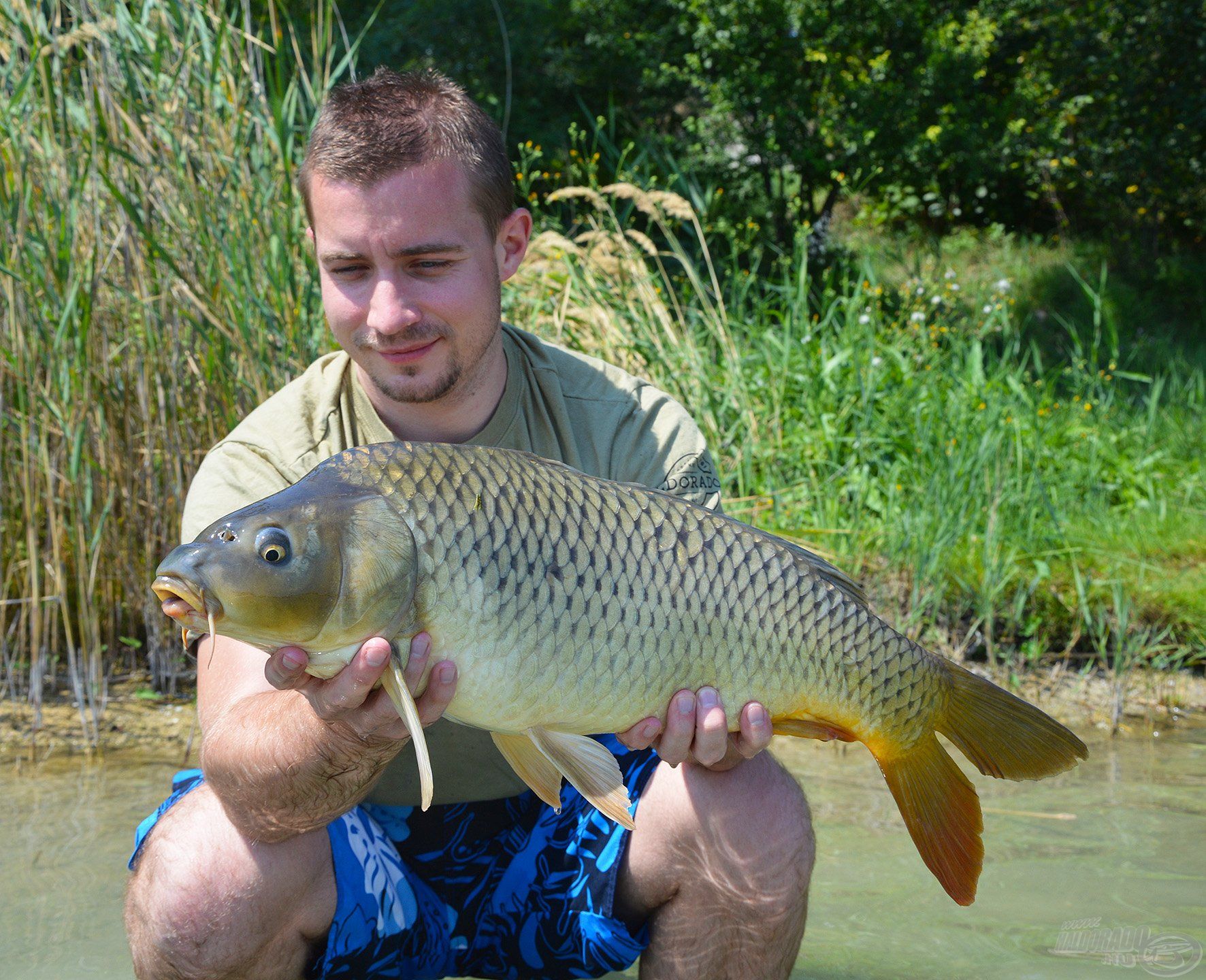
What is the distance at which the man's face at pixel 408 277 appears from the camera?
1649mm

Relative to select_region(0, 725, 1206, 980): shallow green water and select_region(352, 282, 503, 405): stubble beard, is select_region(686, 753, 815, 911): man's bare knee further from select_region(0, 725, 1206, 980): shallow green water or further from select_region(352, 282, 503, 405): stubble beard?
select_region(352, 282, 503, 405): stubble beard

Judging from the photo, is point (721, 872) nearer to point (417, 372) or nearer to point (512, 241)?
point (417, 372)

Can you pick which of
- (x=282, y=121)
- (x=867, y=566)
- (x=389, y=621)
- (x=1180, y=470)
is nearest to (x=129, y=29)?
(x=282, y=121)

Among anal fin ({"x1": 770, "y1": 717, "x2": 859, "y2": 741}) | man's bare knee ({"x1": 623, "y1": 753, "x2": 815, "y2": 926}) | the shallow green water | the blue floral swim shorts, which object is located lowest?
the shallow green water

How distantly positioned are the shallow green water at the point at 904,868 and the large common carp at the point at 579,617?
0.55 metres

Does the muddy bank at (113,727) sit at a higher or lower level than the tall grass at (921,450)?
lower

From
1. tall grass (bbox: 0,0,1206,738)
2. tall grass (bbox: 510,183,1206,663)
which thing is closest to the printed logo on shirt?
tall grass (bbox: 0,0,1206,738)

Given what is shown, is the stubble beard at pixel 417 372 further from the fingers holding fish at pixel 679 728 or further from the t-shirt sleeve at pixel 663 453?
the fingers holding fish at pixel 679 728

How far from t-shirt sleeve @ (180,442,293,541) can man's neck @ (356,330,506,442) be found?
0.57ft

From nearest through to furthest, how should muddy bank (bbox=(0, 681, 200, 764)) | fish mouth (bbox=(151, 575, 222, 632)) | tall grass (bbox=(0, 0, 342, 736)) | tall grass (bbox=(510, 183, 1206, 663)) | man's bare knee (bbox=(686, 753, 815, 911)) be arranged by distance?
fish mouth (bbox=(151, 575, 222, 632)) → man's bare knee (bbox=(686, 753, 815, 911)) → tall grass (bbox=(0, 0, 342, 736)) → muddy bank (bbox=(0, 681, 200, 764)) → tall grass (bbox=(510, 183, 1206, 663))

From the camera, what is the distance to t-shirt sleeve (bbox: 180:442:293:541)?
66.6 inches

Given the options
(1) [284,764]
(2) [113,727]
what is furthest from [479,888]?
(2) [113,727]

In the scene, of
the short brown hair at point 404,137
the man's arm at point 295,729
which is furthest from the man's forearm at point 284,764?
the short brown hair at point 404,137

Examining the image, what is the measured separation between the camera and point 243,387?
2.76m
